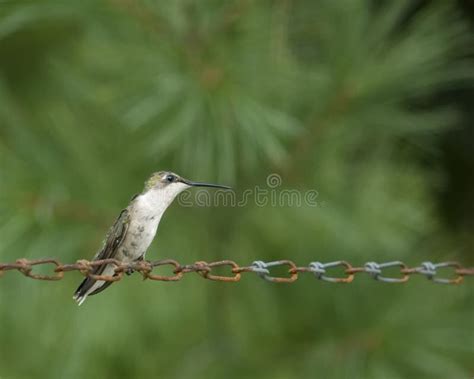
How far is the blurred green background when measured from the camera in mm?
2871

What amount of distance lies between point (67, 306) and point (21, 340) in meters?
0.35

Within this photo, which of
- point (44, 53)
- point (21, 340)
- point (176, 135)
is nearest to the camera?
point (176, 135)

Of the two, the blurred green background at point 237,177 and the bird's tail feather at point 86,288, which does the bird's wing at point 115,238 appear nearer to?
the bird's tail feather at point 86,288

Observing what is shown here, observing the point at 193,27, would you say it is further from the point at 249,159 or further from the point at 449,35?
the point at 449,35

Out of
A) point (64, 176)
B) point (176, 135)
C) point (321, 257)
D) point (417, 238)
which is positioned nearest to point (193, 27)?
point (176, 135)

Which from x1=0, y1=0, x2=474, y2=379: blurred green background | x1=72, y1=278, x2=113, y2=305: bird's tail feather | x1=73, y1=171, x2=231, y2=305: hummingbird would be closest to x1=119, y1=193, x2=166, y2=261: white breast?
x1=73, y1=171, x2=231, y2=305: hummingbird

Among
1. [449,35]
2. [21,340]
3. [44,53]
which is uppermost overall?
[44,53]

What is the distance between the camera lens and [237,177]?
10.3 feet

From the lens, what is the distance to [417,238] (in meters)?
3.42

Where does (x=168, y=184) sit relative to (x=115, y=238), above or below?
above

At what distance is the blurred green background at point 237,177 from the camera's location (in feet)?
9.42

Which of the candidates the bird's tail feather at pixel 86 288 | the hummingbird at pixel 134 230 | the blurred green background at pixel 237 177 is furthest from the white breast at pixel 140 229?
the blurred green background at pixel 237 177

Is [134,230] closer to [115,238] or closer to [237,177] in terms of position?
[115,238]

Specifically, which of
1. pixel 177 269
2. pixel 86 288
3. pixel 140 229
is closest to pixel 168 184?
pixel 140 229
